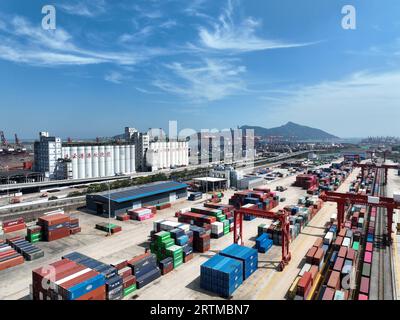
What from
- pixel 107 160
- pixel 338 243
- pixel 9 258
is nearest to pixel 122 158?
pixel 107 160

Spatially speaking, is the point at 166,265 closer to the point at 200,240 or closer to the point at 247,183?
the point at 200,240

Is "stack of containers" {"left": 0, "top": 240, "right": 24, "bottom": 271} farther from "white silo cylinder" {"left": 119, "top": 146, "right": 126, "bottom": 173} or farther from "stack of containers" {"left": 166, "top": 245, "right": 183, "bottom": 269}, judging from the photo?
"white silo cylinder" {"left": 119, "top": 146, "right": 126, "bottom": 173}

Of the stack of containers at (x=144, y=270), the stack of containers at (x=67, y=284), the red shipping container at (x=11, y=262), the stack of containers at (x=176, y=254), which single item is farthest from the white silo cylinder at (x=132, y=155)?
the stack of containers at (x=67, y=284)

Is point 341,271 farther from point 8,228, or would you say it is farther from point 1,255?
point 8,228

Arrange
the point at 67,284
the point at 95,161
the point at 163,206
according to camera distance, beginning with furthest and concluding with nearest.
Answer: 1. the point at 95,161
2. the point at 163,206
3. the point at 67,284
